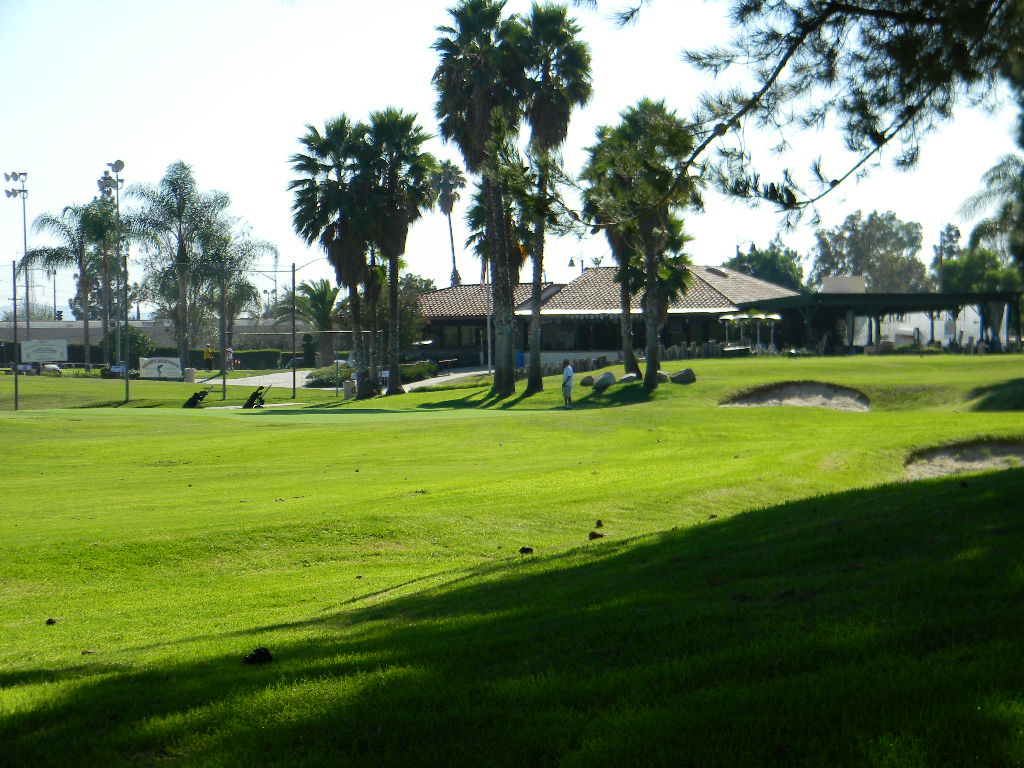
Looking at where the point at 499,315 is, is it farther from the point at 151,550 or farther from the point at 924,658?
the point at 924,658

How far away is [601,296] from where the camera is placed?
6912 centimetres

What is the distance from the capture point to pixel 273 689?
5449mm

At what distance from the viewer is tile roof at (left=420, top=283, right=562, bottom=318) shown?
250 feet

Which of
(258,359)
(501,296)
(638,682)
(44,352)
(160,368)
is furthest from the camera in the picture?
(258,359)

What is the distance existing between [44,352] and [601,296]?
4264 centimetres

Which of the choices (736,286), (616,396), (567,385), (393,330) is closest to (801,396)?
(616,396)

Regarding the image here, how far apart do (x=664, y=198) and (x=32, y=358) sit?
253 feet

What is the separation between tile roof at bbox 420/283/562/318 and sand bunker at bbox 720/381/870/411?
37064 millimetres

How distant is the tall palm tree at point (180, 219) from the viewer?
78.7m

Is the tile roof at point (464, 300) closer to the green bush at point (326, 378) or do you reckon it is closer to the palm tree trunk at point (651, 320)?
the green bush at point (326, 378)

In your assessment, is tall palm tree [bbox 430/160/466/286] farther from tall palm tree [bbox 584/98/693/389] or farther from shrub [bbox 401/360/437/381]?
tall palm tree [bbox 584/98/693/389]

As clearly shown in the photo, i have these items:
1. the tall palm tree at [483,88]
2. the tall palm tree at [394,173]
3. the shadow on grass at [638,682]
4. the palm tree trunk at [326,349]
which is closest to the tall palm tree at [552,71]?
the tall palm tree at [483,88]

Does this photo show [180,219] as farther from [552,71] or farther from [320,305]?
[552,71]

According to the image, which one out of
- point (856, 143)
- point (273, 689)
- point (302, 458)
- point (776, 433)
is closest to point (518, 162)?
point (856, 143)
